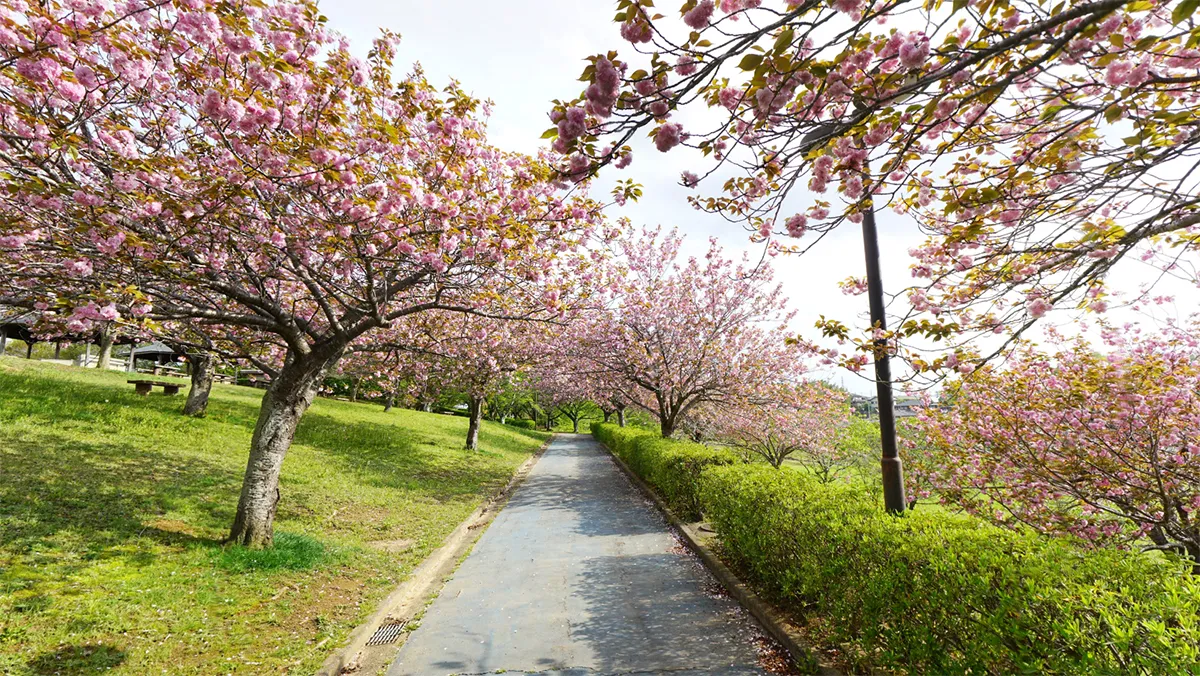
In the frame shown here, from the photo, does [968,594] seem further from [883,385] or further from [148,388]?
[148,388]

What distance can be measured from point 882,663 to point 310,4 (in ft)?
23.6

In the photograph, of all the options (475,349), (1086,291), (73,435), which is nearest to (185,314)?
(73,435)

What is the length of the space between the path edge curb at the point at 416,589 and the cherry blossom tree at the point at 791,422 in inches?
382

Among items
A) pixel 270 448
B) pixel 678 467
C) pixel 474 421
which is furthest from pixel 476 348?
pixel 270 448

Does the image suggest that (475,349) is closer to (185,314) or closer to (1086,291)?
(185,314)

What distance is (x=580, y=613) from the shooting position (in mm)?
5578

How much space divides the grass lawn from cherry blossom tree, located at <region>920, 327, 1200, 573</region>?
25.6 feet

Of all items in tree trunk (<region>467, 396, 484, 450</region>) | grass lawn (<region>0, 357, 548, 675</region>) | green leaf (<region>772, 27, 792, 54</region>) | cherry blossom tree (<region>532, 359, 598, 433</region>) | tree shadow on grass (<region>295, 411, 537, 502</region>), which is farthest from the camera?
tree trunk (<region>467, 396, 484, 450</region>)

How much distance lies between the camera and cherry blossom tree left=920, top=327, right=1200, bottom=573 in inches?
207

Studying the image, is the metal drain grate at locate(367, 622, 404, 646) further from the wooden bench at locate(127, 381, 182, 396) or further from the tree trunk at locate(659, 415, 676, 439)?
the wooden bench at locate(127, 381, 182, 396)

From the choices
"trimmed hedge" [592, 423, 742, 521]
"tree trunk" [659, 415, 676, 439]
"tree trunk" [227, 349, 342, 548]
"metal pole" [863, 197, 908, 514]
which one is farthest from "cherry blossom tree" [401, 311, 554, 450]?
"metal pole" [863, 197, 908, 514]

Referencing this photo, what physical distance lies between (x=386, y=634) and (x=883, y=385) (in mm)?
5759

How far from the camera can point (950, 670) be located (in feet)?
9.94

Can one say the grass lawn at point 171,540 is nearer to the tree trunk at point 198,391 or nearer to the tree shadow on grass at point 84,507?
the tree shadow on grass at point 84,507
